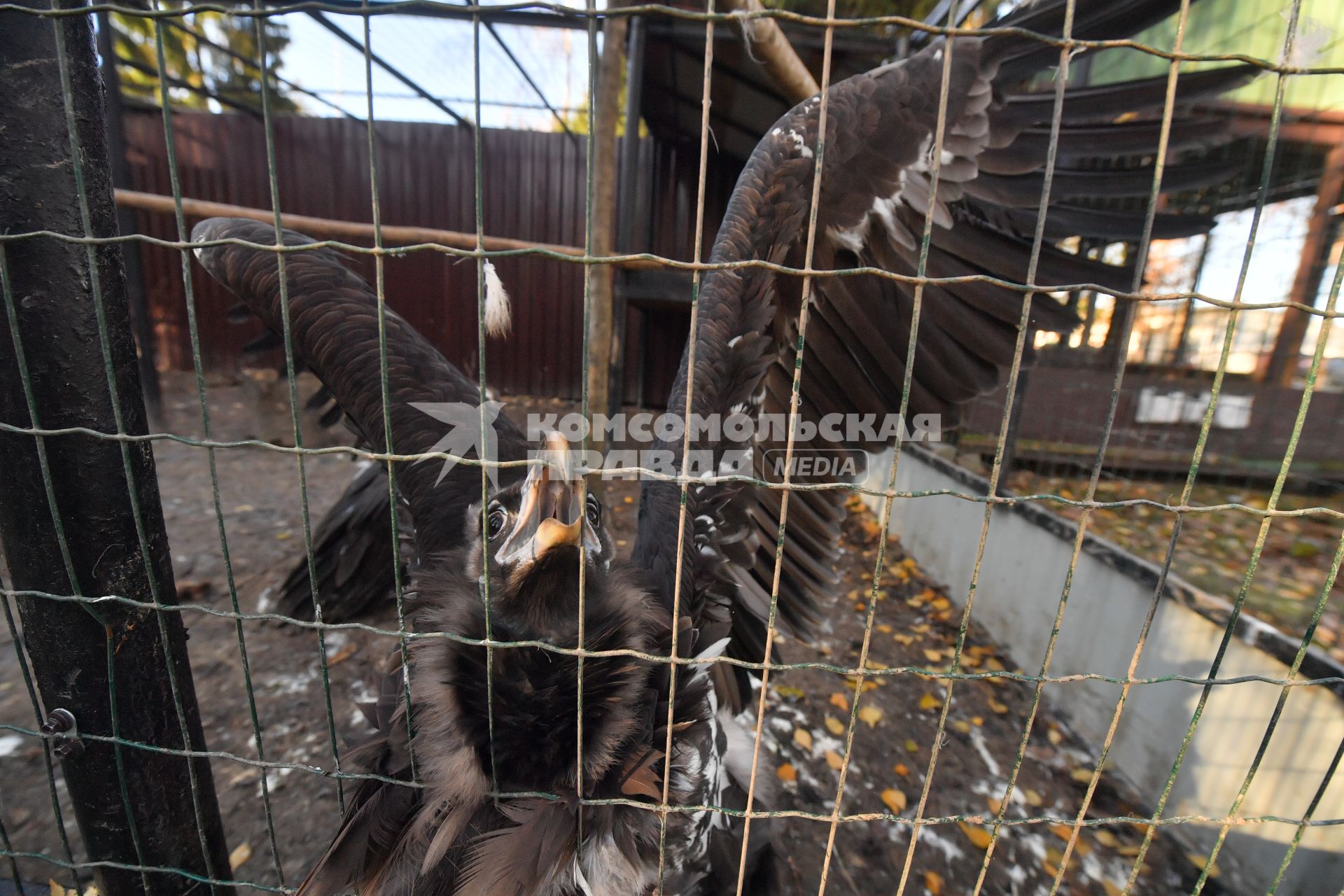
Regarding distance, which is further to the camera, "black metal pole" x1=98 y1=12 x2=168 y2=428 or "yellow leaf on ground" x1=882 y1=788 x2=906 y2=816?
"black metal pole" x1=98 y1=12 x2=168 y2=428

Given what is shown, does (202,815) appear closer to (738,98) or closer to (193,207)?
(193,207)

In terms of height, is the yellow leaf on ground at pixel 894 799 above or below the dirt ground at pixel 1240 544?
below

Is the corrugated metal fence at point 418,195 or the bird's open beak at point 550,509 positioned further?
the corrugated metal fence at point 418,195

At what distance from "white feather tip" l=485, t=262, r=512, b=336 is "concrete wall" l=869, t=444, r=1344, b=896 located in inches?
101

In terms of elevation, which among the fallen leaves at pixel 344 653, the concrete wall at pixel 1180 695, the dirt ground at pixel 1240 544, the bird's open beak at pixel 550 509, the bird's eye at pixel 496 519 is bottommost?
the fallen leaves at pixel 344 653

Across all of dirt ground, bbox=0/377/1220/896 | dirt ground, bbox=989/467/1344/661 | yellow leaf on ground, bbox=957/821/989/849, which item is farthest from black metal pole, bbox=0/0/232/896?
dirt ground, bbox=989/467/1344/661

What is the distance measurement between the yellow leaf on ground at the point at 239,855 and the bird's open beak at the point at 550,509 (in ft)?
5.40

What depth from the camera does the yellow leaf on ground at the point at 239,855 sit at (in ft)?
6.79

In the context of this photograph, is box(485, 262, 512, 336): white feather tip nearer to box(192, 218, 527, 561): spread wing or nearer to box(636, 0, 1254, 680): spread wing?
box(636, 0, 1254, 680): spread wing

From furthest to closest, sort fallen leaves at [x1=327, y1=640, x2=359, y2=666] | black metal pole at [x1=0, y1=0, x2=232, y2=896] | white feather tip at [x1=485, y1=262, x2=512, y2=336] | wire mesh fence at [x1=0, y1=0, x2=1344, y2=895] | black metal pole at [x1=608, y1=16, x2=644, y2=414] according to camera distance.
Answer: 1. black metal pole at [x1=608, y1=16, x2=644, y2=414]
2. fallen leaves at [x1=327, y1=640, x2=359, y2=666]
3. white feather tip at [x1=485, y1=262, x2=512, y2=336]
4. black metal pole at [x1=0, y1=0, x2=232, y2=896]
5. wire mesh fence at [x1=0, y1=0, x2=1344, y2=895]

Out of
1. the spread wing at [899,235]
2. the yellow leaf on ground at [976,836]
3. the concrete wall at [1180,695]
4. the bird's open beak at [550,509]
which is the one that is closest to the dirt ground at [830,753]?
the yellow leaf on ground at [976,836]

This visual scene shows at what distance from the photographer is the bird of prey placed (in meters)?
1.45

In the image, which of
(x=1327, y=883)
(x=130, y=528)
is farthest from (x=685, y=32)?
(x=1327, y=883)

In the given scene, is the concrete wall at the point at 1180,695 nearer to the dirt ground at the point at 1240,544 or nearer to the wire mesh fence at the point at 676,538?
the wire mesh fence at the point at 676,538
